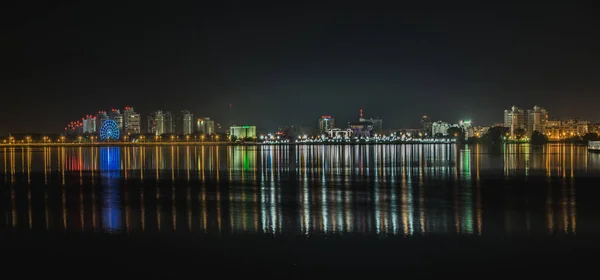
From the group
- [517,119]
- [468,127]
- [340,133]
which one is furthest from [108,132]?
[517,119]

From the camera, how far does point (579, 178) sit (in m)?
22.6

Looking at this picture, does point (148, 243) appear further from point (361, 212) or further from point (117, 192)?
point (117, 192)

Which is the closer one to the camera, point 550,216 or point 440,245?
point 440,245

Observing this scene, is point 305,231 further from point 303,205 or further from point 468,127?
point 468,127

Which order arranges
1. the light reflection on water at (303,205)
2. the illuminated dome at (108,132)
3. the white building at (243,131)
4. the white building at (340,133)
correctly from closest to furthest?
the light reflection on water at (303,205)
the illuminated dome at (108,132)
the white building at (243,131)
the white building at (340,133)

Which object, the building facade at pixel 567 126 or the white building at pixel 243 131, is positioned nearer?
the building facade at pixel 567 126

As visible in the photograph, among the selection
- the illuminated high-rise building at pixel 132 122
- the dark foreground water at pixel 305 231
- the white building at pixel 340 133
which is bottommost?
the dark foreground water at pixel 305 231

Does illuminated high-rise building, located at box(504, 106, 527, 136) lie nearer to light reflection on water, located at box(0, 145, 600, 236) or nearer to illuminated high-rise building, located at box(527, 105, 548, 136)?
illuminated high-rise building, located at box(527, 105, 548, 136)

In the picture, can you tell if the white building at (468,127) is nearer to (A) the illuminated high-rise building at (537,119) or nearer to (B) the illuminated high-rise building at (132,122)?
(A) the illuminated high-rise building at (537,119)

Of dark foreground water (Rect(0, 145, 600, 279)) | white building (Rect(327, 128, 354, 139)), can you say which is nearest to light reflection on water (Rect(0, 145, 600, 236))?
dark foreground water (Rect(0, 145, 600, 279))

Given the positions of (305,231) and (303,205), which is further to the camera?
(303,205)

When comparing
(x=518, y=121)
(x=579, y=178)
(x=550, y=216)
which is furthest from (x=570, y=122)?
(x=550, y=216)

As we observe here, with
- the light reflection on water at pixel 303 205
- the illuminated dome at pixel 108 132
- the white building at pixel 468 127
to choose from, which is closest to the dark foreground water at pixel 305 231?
the light reflection on water at pixel 303 205

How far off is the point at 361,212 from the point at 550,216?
441cm
